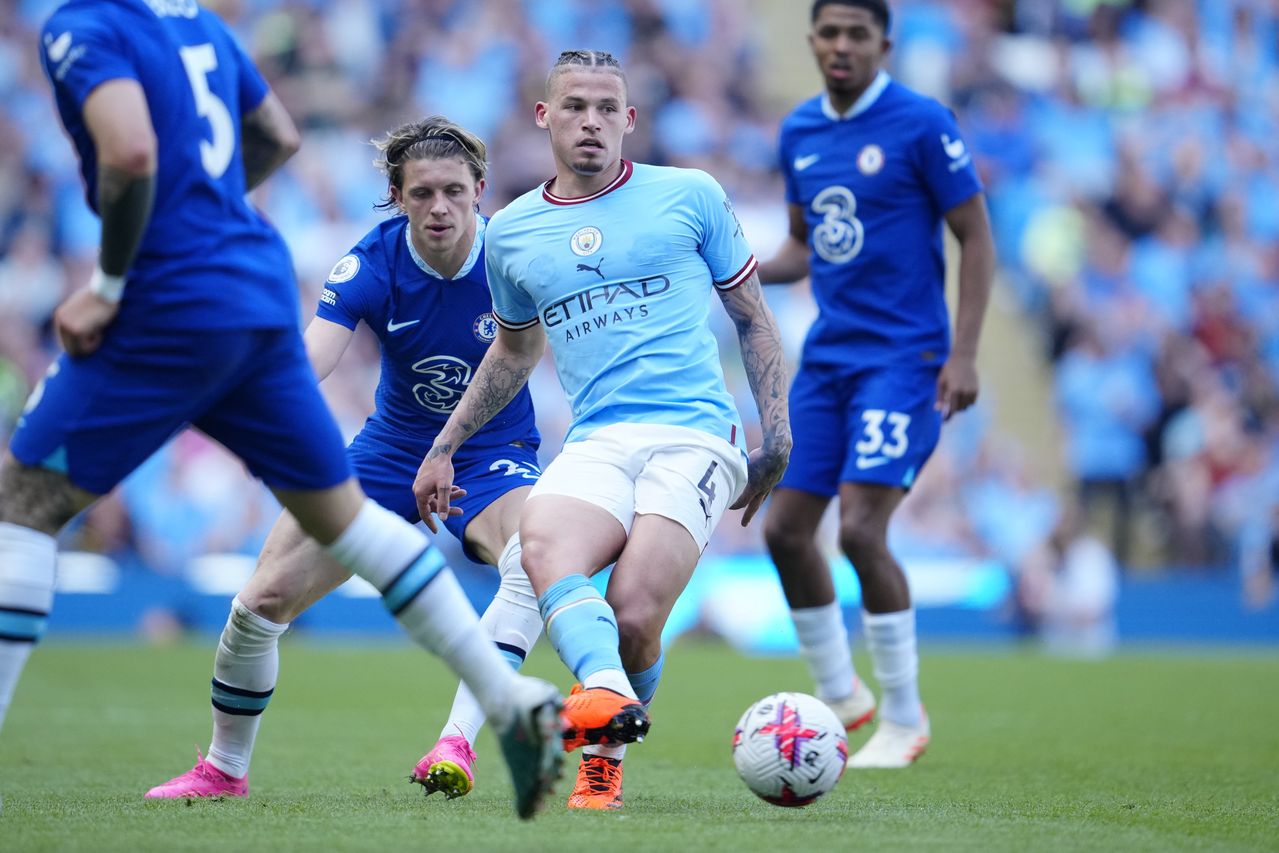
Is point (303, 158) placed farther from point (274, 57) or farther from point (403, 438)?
point (403, 438)

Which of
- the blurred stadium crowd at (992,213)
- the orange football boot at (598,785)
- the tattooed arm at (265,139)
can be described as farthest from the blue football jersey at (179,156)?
Result: the blurred stadium crowd at (992,213)

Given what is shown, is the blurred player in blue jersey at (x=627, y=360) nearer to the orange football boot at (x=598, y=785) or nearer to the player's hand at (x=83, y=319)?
the orange football boot at (x=598, y=785)

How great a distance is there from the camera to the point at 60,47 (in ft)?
14.8

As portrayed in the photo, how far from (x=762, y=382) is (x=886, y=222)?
220 cm

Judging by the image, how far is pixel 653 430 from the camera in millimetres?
5738

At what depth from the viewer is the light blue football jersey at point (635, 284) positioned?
582cm

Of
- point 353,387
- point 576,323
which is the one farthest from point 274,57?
point 576,323

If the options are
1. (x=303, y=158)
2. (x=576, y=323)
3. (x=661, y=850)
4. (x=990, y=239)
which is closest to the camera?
(x=661, y=850)

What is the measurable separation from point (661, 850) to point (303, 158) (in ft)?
51.5

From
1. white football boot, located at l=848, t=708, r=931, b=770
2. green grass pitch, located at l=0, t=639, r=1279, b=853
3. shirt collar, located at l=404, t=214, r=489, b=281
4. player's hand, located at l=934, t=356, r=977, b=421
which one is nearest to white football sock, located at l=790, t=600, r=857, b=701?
white football boot, located at l=848, t=708, r=931, b=770

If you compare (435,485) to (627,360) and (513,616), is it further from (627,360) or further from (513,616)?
(627,360)

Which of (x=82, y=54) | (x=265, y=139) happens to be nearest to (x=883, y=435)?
(x=265, y=139)

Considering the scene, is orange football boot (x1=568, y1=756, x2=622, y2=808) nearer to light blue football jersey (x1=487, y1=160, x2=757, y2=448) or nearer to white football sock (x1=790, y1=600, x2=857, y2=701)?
light blue football jersey (x1=487, y1=160, x2=757, y2=448)

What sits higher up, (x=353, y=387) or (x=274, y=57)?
(x=274, y=57)
